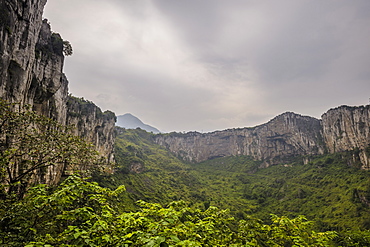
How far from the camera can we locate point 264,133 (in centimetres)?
16725

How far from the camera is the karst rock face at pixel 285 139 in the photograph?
108000 mm

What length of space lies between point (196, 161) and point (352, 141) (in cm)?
12683

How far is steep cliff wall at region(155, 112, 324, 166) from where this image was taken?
476ft

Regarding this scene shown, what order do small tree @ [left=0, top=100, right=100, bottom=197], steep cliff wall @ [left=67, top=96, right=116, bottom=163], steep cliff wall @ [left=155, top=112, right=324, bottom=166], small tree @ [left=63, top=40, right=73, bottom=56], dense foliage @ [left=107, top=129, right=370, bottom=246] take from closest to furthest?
small tree @ [left=0, top=100, right=100, bottom=197] → small tree @ [left=63, top=40, right=73, bottom=56] → steep cliff wall @ [left=67, top=96, right=116, bottom=163] → dense foliage @ [left=107, top=129, right=370, bottom=246] → steep cliff wall @ [left=155, top=112, right=324, bottom=166]

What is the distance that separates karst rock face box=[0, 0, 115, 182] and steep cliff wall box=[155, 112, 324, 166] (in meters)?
150

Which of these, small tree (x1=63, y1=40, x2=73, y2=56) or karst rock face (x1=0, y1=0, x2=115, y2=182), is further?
small tree (x1=63, y1=40, x2=73, y2=56)

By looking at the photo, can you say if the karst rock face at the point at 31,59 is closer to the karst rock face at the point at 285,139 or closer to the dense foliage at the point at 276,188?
the dense foliage at the point at 276,188

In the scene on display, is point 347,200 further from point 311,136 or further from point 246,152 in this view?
point 246,152

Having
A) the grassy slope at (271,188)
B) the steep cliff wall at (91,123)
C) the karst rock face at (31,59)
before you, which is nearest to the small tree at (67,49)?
the karst rock face at (31,59)

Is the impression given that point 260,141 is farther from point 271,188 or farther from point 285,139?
point 271,188

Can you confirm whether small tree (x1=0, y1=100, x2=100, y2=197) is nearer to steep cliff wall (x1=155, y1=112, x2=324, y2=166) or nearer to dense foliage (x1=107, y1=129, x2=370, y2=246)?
dense foliage (x1=107, y1=129, x2=370, y2=246)

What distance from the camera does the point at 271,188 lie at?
113250mm

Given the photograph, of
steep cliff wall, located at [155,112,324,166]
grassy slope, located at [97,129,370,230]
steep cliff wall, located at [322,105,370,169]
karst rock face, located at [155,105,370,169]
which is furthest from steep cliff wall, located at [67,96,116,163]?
steep cliff wall, located at [322,105,370,169]

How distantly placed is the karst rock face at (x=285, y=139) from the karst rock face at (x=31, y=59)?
14163cm
